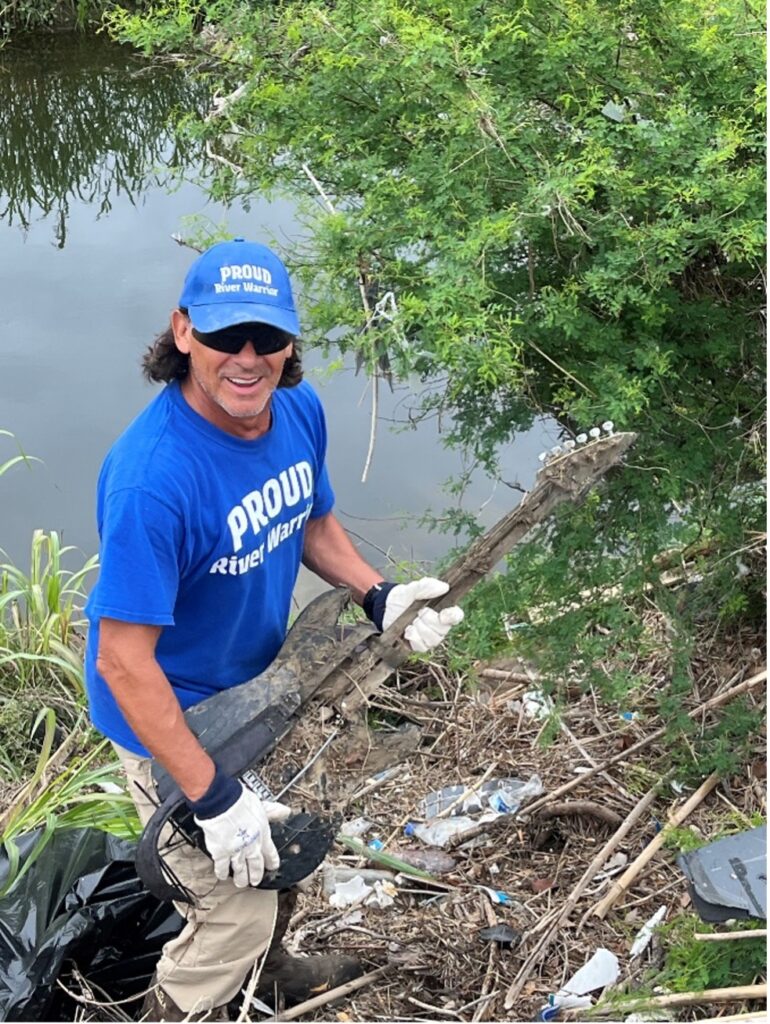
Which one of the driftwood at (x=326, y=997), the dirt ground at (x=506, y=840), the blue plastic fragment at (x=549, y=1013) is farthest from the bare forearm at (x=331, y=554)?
the blue plastic fragment at (x=549, y=1013)

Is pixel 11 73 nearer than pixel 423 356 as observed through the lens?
No

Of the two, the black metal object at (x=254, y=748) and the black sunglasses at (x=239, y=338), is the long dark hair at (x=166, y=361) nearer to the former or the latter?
the black sunglasses at (x=239, y=338)

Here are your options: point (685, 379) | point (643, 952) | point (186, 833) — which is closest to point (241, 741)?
point (186, 833)

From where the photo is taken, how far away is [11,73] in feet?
35.8

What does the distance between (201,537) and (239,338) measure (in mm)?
453

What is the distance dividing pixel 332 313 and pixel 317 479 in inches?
18.5

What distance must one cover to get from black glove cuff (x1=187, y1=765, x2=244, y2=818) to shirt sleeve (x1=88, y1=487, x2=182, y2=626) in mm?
396

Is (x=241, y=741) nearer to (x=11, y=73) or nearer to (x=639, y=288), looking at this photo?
(x=639, y=288)

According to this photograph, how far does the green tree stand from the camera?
2.73 m

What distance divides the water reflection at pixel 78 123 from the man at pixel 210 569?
235 inches

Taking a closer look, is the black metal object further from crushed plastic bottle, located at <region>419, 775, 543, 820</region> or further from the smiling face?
crushed plastic bottle, located at <region>419, 775, 543, 820</region>

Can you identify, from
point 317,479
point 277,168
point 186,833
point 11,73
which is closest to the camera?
point 186,833

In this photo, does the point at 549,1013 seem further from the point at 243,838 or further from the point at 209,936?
the point at 243,838

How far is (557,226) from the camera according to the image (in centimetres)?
285
